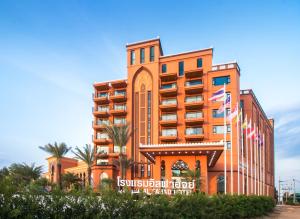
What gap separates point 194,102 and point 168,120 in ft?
18.1

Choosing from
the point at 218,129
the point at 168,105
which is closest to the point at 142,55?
the point at 168,105

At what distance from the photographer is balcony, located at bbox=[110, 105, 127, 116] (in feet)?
212

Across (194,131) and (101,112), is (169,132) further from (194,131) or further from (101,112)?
(101,112)

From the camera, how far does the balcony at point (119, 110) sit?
212 feet

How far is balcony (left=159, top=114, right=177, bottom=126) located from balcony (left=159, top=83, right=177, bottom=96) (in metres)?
3.88

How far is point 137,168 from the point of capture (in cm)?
6112

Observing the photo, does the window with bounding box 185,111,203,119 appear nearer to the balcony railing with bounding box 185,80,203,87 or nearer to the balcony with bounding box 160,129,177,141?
the balcony with bounding box 160,129,177,141

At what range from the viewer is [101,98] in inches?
2653

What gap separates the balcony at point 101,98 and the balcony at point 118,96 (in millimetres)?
1950

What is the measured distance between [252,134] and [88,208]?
105ft

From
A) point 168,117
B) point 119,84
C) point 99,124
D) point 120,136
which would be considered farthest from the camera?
point 99,124

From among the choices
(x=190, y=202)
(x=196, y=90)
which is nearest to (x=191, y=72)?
(x=196, y=90)

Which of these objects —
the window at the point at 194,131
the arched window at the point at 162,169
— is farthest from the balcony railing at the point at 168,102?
the arched window at the point at 162,169

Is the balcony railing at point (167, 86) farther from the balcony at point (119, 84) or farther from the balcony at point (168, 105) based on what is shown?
the balcony at point (119, 84)
